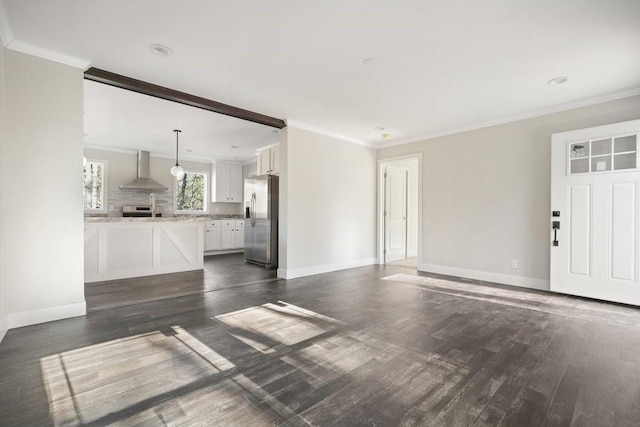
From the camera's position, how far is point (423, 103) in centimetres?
418

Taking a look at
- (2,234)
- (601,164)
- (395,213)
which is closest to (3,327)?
(2,234)

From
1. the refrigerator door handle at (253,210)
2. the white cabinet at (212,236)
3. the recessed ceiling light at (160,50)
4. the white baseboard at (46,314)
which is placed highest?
the recessed ceiling light at (160,50)

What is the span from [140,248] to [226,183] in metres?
4.00

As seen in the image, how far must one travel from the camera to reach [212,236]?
8180 millimetres

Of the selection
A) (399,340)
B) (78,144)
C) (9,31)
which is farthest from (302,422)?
(9,31)

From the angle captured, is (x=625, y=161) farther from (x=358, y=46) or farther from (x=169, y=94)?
(x=169, y=94)

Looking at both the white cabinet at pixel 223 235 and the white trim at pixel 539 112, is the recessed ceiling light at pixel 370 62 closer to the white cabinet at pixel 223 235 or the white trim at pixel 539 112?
the white trim at pixel 539 112

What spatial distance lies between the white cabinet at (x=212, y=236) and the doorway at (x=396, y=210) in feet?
14.8

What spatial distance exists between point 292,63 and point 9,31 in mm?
2482

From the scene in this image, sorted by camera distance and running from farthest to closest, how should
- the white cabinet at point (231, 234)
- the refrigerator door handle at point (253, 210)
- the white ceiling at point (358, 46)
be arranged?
the white cabinet at point (231, 234), the refrigerator door handle at point (253, 210), the white ceiling at point (358, 46)

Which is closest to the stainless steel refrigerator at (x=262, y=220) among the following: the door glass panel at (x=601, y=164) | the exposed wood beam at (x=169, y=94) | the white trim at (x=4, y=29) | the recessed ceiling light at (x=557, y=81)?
the exposed wood beam at (x=169, y=94)

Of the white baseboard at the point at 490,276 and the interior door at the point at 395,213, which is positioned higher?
the interior door at the point at 395,213

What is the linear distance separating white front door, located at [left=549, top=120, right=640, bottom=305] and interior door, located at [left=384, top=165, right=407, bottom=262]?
3083 mm

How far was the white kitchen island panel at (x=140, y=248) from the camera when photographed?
4688 mm
